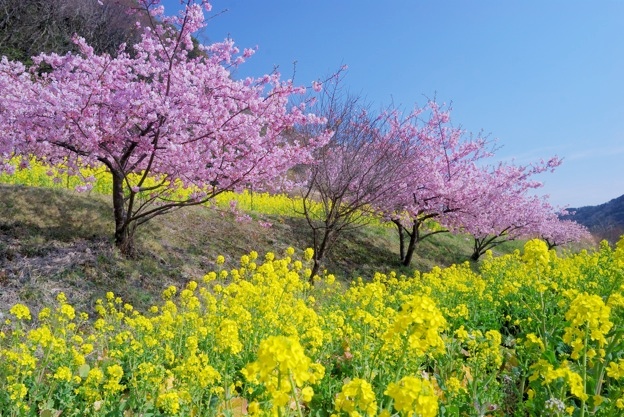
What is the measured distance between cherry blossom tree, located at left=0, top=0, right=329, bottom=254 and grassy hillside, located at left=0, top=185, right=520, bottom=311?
0.66 m

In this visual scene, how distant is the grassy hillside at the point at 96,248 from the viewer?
20.8 feet

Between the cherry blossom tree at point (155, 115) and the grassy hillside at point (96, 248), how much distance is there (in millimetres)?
659

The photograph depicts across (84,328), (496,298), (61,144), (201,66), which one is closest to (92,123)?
(61,144)

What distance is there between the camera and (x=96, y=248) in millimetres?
7496

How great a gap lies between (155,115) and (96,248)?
2662 millimetres

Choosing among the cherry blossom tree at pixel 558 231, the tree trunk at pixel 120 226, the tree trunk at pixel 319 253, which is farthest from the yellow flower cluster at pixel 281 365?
the cherry blossom tree at pixel 558 231

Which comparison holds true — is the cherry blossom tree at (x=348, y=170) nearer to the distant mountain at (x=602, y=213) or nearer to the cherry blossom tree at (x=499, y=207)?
the cherry blossom tree at (x=499, y=207)

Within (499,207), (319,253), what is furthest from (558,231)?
(319,253)

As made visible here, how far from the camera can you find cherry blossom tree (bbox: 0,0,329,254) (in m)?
6.45

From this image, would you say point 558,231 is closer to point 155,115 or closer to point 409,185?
point 409,185

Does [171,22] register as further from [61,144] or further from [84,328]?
[84,328]

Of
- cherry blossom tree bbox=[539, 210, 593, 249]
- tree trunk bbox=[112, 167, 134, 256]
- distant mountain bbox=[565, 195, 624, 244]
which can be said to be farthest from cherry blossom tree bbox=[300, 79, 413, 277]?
distant mountain bbox=[565, 195, 624, 244]

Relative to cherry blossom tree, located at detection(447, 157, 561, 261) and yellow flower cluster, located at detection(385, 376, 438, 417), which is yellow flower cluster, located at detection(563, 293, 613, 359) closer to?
yellow flower cluster, located at detection(385, 376, 438, 417)

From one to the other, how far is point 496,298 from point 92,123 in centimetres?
622
